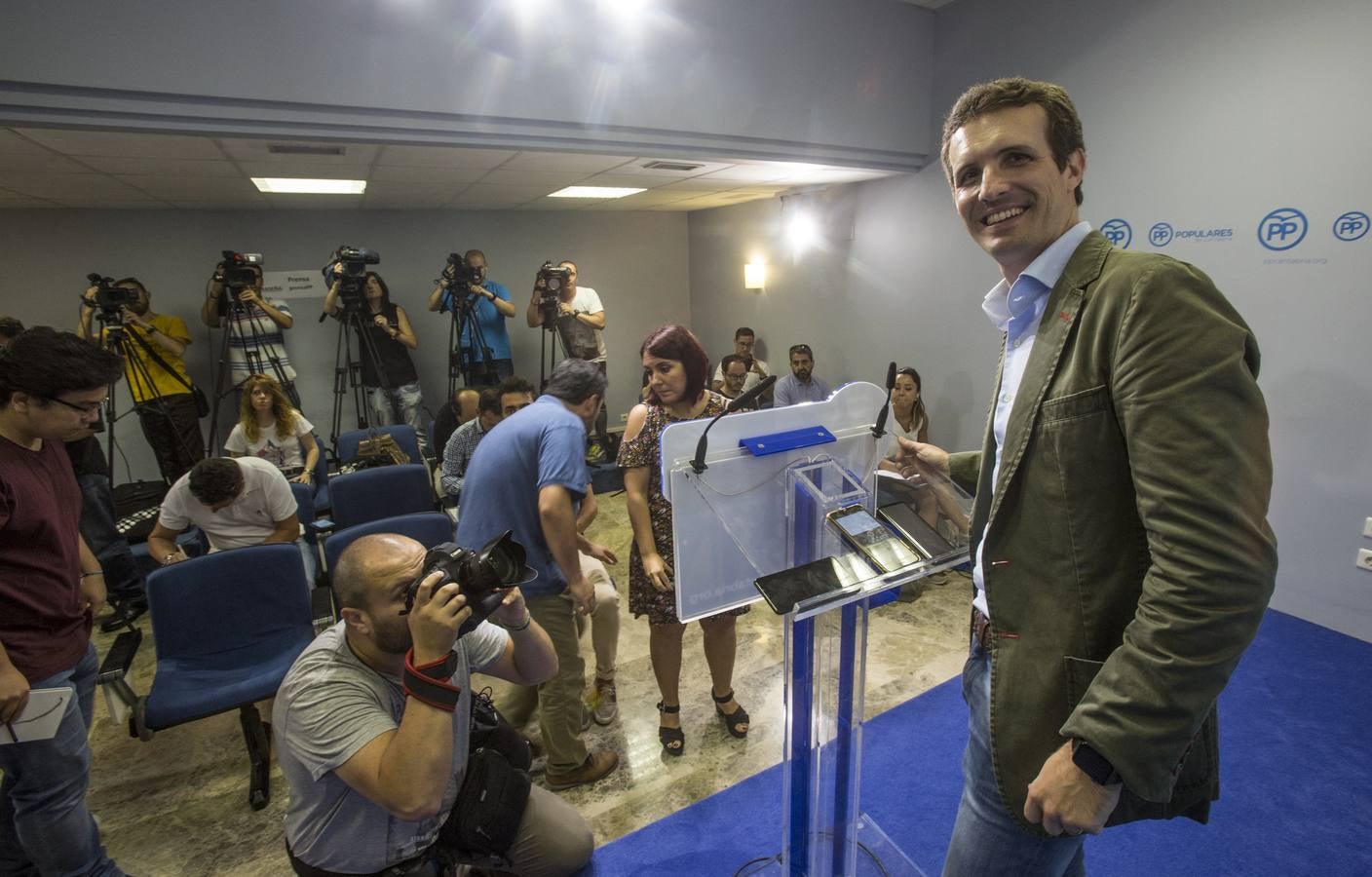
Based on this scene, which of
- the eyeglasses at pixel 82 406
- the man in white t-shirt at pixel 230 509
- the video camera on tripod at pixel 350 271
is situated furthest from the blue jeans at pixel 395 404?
the eyeglasses at pixel 82 406

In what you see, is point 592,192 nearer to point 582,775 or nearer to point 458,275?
point 458,275

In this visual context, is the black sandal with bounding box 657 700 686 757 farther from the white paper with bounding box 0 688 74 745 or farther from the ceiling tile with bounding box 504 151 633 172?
the ceiling tile with bounding box 504 151 633 172

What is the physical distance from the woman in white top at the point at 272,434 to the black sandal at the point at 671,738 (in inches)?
95.8

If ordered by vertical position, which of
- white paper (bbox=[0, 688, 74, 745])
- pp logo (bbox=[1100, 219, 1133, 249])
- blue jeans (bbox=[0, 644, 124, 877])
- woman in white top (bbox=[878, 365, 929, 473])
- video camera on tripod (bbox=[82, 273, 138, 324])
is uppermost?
pp logo (bbox=[1100, 219, 1133, 249])

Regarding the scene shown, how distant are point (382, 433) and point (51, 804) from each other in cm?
268

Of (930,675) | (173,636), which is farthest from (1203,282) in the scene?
(173,636)

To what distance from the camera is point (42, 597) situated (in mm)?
1619

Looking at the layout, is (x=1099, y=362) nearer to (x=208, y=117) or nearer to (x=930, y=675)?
(x=930, y=675)

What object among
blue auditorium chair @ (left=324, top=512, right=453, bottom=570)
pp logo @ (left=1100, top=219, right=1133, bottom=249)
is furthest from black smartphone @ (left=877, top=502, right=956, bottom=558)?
pp logo @ (left=1100, top=219, right=1133, bottom=249)

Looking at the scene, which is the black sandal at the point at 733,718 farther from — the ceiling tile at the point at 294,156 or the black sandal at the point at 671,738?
the ceiling tile at the point at 294,156

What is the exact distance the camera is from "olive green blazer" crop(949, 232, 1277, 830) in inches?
26.5

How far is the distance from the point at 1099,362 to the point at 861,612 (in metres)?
0.78

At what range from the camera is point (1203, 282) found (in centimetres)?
73

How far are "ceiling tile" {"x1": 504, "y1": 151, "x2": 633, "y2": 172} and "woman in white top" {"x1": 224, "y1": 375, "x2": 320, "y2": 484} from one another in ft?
5.93
